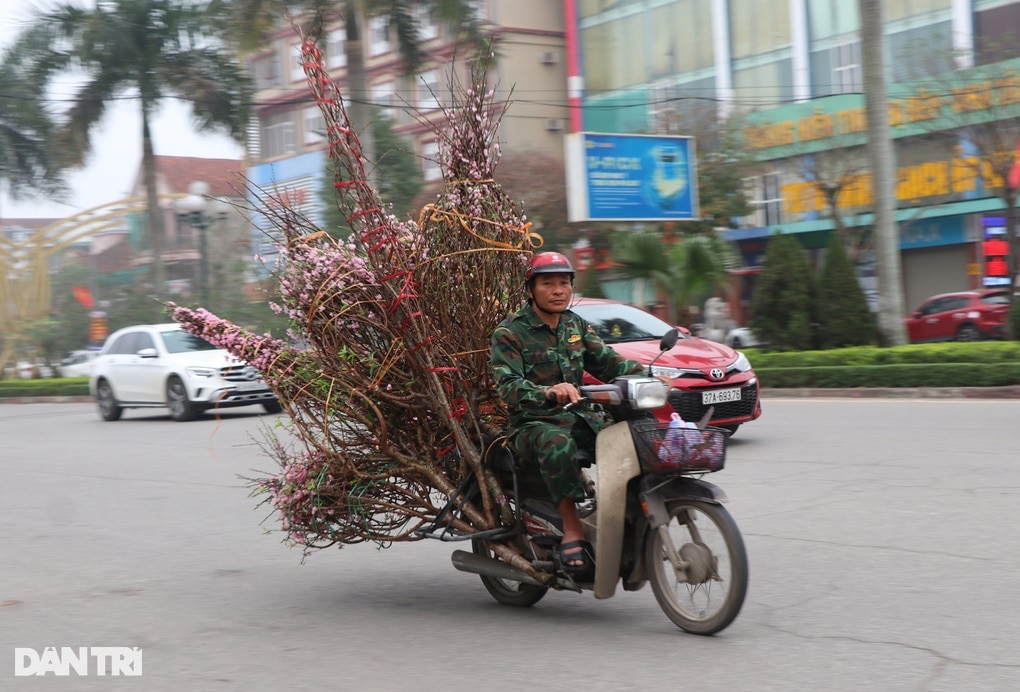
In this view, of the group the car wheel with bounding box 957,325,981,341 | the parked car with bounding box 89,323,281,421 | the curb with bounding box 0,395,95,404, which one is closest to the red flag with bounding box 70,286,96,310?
the curb with bounding box 0,395,95,404

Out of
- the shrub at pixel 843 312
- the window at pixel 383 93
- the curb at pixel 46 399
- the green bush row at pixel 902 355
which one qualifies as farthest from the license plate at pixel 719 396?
the window at pixel 383 93

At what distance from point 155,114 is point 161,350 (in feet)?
47.2

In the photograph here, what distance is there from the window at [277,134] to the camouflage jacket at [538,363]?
56722 mm

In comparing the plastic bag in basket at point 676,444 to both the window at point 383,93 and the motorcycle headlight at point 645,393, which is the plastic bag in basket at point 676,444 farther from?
the window at point 383,93

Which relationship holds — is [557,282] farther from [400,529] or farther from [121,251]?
[121,251]

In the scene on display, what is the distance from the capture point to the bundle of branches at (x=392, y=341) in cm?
586

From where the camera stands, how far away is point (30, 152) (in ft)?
121

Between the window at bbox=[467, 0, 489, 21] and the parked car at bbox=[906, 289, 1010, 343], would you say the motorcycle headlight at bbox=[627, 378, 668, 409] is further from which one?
the parked car at bbox=[906, 289, 1010, 343]

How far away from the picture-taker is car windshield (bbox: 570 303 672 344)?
12.2 meters

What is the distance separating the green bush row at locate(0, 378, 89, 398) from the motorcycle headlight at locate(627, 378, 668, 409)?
28.8m

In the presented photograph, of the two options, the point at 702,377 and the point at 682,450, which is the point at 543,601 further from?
the point at 702,377

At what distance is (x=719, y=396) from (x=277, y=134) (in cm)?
5349

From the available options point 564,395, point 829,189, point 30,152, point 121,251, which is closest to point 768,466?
point 564,395

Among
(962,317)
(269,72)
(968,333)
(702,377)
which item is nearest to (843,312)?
(968,333)
